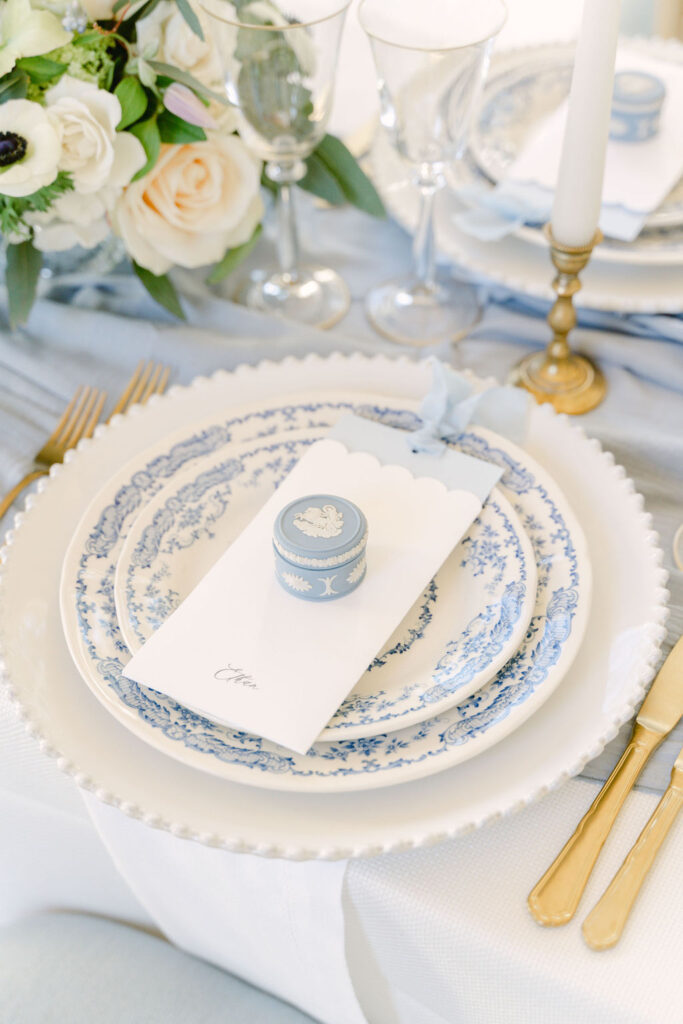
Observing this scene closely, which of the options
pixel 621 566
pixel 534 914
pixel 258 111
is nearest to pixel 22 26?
pixel 258 111

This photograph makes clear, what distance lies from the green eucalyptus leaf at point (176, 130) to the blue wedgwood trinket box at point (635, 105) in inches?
15.3

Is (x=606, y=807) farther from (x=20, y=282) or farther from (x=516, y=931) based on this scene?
(x=20, y=282)

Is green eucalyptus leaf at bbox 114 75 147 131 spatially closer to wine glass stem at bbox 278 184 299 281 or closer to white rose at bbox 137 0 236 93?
white rose at bbox 137 0 236 93

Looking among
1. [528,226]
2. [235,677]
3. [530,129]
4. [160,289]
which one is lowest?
[235,677]

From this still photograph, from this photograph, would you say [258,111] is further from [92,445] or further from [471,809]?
[471,809]

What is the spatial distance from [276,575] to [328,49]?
455 mm

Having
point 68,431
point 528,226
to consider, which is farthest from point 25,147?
point 528,226

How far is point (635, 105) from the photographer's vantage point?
2.93ft

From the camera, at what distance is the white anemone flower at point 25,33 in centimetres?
71

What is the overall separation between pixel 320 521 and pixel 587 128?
36cm

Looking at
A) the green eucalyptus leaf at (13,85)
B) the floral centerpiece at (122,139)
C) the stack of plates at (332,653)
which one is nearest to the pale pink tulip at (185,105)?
the floral centerpiece at (122,139)

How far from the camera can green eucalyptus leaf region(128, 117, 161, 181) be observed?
31.1 inches

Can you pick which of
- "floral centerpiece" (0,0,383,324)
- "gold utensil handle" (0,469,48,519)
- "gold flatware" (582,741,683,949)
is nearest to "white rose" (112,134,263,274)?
"floral centerpiece" (0,0,383,324)

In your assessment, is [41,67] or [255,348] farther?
[255,348]
